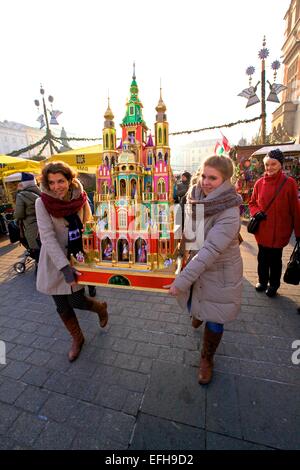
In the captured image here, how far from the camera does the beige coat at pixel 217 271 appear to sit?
1729mm

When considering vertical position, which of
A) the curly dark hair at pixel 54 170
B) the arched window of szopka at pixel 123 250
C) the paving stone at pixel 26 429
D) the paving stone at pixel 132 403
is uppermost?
the curly dark hair at pixel 54 170

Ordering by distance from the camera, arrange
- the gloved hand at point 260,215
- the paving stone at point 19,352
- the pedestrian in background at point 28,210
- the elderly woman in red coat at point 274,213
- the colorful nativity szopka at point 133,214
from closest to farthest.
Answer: the colorful nativity szopka at point 133,214, the paving stone at point 19,352, the elderly woman in red coat at point 274,213, the gloved hand at point 260,215, the pedestrian in background at point 28,210

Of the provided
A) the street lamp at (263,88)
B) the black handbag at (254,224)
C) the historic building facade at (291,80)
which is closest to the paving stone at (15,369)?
the black handbag at (254,224)

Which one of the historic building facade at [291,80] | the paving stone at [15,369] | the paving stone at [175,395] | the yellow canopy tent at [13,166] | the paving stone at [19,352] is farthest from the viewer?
the historic building facade at [291,80]

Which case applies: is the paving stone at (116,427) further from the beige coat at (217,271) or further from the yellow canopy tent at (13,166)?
the yellow canopy tent at (13,166)

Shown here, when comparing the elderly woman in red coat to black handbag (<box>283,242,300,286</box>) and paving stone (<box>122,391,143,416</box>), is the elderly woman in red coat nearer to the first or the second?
black handbag (<box>283,242,300,286</box>)

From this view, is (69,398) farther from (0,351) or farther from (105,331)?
(0,351)

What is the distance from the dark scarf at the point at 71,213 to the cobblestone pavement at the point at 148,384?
1251 millimetres

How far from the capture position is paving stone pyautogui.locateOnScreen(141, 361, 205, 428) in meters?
1.82

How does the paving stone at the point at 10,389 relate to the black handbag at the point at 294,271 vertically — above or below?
below

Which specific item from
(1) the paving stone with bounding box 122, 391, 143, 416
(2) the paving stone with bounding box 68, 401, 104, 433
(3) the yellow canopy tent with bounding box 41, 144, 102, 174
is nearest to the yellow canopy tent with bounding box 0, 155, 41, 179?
(3) the yellow canopy tent with bounding box 41, 144, 102, 174

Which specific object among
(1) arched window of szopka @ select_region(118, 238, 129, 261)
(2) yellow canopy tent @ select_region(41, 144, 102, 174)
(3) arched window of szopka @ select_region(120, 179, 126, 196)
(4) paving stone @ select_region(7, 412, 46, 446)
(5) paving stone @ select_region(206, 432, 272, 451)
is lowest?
(4) paving stone @ select_region(7, 412, 46, 446)

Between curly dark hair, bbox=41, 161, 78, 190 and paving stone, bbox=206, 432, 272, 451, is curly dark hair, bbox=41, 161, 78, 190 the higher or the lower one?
the higher one

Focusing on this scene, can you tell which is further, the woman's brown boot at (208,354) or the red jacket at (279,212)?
the red jacket at (279,212)
